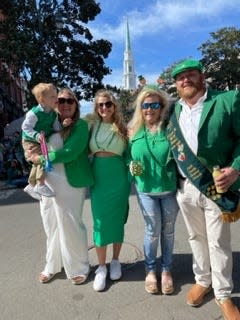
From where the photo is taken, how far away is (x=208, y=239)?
335 centimetres

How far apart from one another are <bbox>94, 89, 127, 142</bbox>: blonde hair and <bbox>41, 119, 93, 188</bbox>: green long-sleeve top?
0.94ft

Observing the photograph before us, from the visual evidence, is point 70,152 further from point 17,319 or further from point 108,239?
point 17,319

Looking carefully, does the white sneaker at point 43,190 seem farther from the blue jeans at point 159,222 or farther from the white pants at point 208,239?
the white pants at point 208,239

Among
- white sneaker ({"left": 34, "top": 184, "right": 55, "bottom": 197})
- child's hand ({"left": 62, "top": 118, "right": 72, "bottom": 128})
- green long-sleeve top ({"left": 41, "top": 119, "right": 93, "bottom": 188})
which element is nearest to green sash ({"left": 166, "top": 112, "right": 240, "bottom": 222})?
green long-sleeve top ({"left": 41, "top": 119, "right": 93, "bottom": 188})

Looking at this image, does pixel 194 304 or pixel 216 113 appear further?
pixel 194 304

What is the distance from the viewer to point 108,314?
3.36 metres

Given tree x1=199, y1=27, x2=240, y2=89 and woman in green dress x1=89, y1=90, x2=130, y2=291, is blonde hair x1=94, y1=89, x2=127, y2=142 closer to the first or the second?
woman in green dress x1=89, y1=90, x2=130, y2=291

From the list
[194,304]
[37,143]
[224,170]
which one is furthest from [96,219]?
[224,170]

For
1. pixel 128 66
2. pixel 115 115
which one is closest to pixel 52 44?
pixel 115 115

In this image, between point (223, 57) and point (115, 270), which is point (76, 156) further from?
point (223, 57)

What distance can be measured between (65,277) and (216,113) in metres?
2.39

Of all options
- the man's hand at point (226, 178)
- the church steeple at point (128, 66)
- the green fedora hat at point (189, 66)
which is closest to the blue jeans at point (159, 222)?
the man's hand at point (226, 178)

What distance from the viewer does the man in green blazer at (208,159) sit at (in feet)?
9.90

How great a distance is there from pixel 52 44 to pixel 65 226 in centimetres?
1892
